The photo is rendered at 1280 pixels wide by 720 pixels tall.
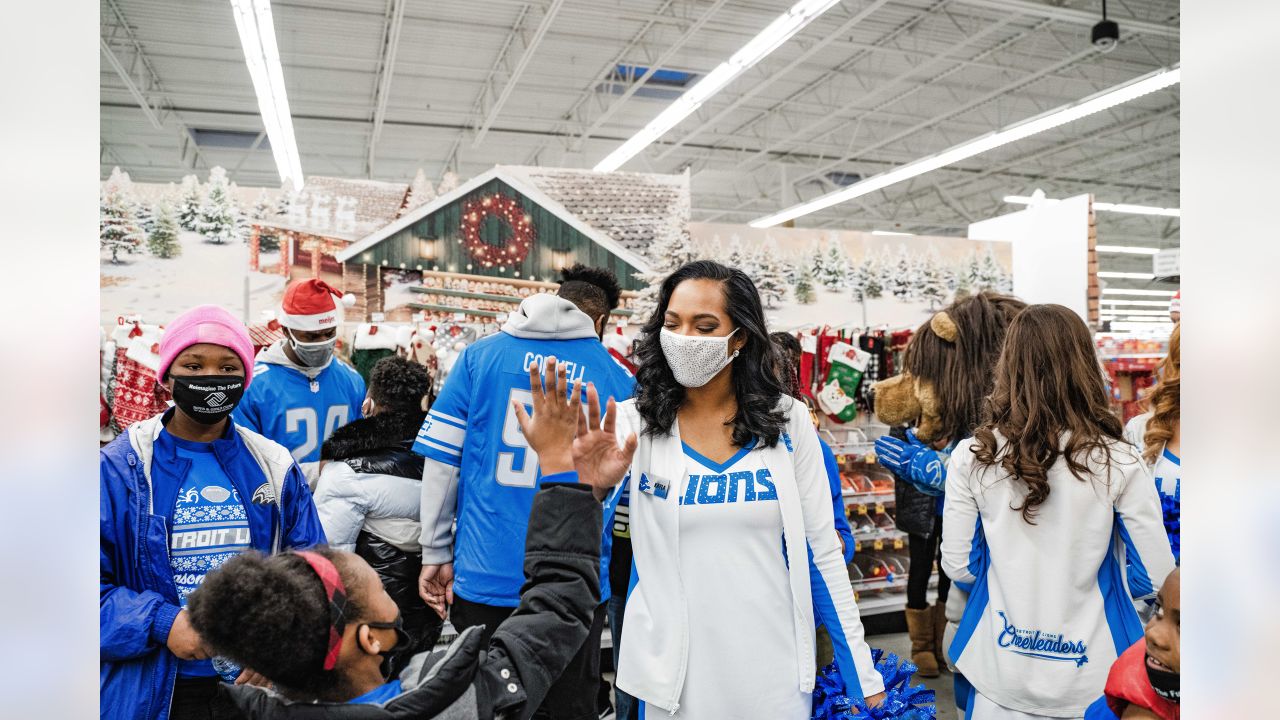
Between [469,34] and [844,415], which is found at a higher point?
[469,34]

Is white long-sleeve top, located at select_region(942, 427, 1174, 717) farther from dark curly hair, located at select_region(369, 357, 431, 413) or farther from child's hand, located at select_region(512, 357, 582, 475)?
dark curly hair, located at select_region(369, 357, 431, 413)

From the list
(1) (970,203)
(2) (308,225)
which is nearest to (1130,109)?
(1) (970,203)

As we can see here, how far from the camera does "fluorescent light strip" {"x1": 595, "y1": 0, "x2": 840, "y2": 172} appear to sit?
313 inches

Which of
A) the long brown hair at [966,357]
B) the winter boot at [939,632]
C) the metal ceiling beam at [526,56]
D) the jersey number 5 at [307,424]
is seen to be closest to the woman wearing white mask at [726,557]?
the long brown hair at [966,357]

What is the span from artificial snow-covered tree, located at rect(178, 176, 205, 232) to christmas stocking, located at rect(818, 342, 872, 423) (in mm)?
4033

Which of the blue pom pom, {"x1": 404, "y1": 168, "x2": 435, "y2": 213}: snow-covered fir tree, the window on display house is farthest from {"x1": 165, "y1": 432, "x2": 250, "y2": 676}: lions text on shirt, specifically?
the window on display house

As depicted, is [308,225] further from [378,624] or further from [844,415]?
[378,624]

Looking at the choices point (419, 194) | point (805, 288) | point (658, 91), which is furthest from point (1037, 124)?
point (419, 194)

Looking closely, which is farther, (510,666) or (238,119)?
(238,119)

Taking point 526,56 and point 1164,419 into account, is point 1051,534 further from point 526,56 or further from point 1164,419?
point 526,56
